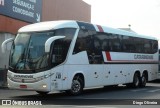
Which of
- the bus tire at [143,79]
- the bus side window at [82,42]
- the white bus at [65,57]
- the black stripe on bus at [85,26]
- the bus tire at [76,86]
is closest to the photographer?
the white bus at [65,57]

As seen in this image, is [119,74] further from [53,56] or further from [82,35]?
[53,56]

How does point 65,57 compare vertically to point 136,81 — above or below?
above

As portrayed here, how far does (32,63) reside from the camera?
15953 mm

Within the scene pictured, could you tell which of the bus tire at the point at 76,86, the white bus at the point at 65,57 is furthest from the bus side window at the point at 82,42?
the bus tire at the point at 76,86

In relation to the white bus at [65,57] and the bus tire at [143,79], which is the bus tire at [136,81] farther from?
the white bus at [65,57]

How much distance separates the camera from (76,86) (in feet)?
57.2

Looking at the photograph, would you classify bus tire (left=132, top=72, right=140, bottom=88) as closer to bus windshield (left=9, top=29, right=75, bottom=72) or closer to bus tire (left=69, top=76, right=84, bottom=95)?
bus tire (left=69, top=76, right=84, bottom=95)

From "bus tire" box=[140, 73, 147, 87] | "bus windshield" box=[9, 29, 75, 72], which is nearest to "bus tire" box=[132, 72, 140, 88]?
"bus tire" box=[140, 73, 147, 87]

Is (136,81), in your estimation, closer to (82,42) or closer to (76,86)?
(82,42)

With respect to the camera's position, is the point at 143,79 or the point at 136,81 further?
the point at 143,79

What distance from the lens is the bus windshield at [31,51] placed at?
1588 centimetres

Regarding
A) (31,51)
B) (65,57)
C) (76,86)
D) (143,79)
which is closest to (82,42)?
(65,57)

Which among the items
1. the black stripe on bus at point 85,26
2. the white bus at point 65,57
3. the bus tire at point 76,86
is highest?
the black stripe on bus at point 85,26

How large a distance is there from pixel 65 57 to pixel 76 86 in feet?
5.03
